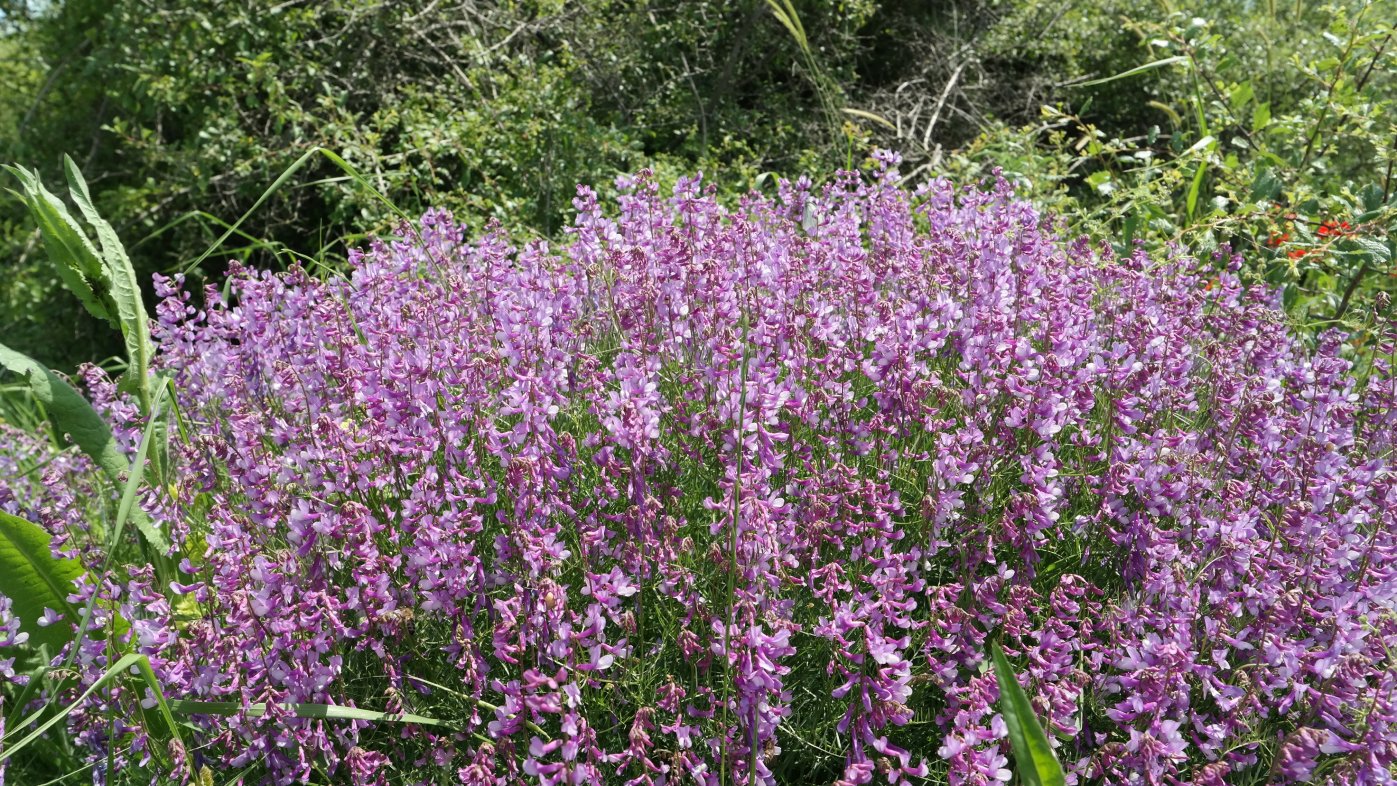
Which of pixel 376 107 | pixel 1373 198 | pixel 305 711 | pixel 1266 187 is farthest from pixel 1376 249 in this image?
pixel 376 107

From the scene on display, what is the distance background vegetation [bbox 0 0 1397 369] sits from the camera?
5887 millimetres

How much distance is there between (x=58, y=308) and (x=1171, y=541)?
23.4 ft

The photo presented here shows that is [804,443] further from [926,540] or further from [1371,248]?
[1371,248]

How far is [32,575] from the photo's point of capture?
2549 millimetres

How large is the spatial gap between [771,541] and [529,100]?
4.69 m

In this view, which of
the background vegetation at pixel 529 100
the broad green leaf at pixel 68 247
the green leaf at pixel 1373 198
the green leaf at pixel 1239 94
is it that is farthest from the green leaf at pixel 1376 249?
the broad green leaf at pixel 68 247

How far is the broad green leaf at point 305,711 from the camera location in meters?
1.83

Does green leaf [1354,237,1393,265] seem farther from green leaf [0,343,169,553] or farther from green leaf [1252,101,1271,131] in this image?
green leaf [0,343,169,553]

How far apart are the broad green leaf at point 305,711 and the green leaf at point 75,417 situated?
0.67 meters

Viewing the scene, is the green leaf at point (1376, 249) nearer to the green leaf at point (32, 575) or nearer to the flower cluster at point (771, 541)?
the flower cluster at point (771, 541)

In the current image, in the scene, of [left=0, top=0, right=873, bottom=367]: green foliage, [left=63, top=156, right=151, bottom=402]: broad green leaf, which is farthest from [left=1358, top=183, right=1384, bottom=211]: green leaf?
[left=63, top=156, right=151, bottom=402]: broad green leaf

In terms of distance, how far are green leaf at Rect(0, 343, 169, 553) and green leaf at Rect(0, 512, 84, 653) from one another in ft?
0.66

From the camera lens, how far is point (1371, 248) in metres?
3.04

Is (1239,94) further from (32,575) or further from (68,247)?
Result: (32,575)
